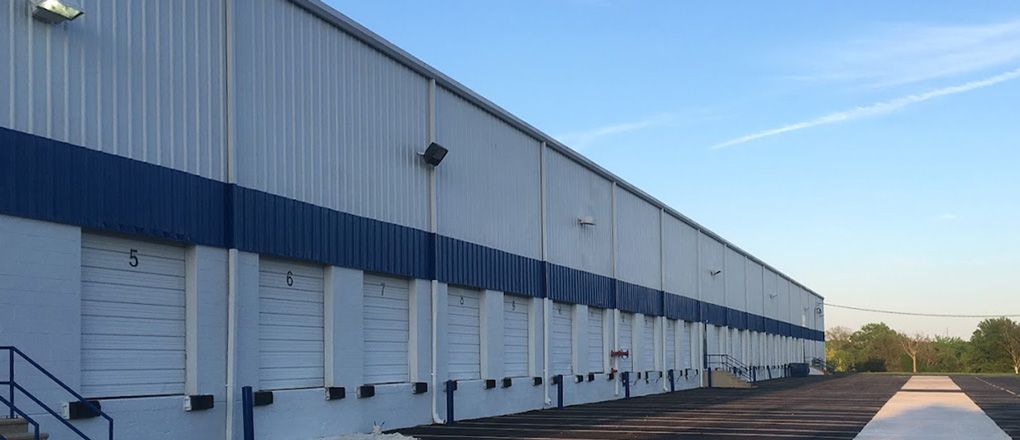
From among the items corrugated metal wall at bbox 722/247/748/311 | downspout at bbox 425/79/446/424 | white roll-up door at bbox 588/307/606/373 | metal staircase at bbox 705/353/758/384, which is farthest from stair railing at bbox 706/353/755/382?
downspout at bbox 425/79/446/424

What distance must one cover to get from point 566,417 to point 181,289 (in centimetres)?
1321

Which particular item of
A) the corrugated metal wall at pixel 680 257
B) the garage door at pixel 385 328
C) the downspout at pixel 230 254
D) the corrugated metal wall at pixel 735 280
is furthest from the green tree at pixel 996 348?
the downspout at pixel 230 254

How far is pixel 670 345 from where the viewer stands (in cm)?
4678

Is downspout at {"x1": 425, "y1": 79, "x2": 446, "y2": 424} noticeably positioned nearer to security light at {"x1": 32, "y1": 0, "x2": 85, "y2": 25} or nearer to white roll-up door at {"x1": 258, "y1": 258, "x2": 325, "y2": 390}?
white roll-up door at {"x1": 258, "y1": 258, "x2": 325, "y2": 390}

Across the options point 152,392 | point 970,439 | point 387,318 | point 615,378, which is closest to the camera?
point 152,392

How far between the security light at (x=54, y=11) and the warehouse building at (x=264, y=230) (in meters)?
0.08

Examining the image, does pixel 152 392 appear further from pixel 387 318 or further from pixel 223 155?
pixel 387 318

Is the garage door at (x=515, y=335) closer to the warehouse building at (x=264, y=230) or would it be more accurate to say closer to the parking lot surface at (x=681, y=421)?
the warehouse building at (x=264, y=230)

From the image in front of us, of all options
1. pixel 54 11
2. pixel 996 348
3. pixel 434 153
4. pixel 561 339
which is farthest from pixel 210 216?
pixel 996 348

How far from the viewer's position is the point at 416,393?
24.0 metres


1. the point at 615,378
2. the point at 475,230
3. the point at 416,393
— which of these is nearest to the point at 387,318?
the point at 416,393

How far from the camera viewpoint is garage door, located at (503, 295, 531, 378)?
2961 centimetres

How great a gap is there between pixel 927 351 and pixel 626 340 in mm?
123432

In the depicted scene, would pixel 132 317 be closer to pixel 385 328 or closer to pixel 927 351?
pixel 385 328
